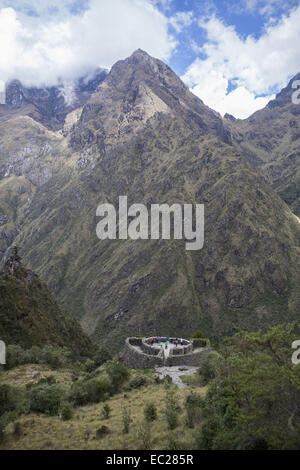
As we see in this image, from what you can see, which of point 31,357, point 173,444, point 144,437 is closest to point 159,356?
point 31,357

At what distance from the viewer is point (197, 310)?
128 m

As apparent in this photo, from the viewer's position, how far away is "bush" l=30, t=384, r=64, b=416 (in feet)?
75.7

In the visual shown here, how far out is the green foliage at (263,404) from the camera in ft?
43.7

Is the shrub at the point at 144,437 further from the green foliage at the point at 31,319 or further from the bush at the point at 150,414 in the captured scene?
the green foliage at the point at 31,319

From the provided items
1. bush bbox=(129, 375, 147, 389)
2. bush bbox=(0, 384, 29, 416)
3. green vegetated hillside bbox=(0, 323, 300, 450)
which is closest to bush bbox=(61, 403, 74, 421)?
green vegetated hillside bbox=(0, 323, 300, 450)

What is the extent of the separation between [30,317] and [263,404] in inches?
1689

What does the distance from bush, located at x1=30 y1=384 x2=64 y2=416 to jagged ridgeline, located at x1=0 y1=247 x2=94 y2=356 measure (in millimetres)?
22117

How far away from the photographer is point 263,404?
14.6 m

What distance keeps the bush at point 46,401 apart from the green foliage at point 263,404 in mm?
11566

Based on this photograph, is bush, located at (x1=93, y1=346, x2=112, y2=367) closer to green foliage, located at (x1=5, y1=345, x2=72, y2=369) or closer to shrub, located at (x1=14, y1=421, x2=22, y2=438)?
green foliage, located at (x1=5, y1=345, x2=72, y2=369)

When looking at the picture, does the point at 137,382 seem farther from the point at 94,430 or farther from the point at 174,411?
the point at 94,430

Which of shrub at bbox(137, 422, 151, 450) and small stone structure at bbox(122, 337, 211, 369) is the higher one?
shrub at bbox(137, 422, 151, 450)

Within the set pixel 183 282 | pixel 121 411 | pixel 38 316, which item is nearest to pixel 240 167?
pixel 183 282
